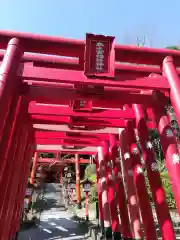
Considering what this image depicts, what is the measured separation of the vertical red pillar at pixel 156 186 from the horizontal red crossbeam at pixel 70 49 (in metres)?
2.05

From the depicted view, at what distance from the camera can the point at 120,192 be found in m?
8.05

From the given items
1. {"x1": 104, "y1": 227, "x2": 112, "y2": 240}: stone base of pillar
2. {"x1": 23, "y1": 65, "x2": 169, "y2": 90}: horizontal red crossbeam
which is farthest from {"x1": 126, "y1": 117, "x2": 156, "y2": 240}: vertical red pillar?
{"x1": 104, "y1": 227, "x2": 112, "y2": 240}: stone base of pillar

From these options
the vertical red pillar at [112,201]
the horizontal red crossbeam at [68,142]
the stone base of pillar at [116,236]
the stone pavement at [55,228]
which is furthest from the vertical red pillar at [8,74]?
the stone pavement at [55,228]

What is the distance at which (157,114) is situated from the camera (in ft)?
16.8

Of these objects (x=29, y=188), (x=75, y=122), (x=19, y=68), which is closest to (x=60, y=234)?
(x=29, y=188)

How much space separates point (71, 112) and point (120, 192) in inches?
132

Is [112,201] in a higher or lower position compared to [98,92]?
lower

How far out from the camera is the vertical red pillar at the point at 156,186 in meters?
4.96

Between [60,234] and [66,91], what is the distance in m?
8.45

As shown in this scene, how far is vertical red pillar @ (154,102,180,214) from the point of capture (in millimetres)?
4127

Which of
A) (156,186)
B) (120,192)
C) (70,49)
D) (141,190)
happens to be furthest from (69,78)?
(120,192)

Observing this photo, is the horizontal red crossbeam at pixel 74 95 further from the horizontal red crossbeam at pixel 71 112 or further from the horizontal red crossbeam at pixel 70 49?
the horizontal red crossbeam at pixel 71 112

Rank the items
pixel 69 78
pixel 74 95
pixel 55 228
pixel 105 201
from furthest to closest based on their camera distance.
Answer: pixel 55 228 → pixel 105 201 → pixel 74 95 → pixel 69 78

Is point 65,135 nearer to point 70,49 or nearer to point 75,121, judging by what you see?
point 75,121
